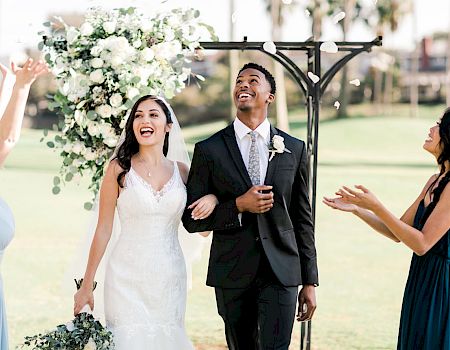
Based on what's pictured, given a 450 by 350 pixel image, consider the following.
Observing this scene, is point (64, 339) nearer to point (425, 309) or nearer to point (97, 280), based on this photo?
point (97, 280)

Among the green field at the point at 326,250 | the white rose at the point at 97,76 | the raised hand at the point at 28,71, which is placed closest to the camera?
the raised hand at the point at 28,71

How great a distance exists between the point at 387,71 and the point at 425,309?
46354mm

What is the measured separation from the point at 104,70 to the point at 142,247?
1.32m

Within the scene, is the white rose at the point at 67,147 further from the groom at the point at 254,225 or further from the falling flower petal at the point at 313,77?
the falling flower petal at the point at 313,77

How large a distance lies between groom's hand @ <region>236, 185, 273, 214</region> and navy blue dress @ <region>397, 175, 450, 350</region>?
794mm

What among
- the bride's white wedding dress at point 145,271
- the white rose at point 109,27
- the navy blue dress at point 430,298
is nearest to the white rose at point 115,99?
the white rose at point 109,27

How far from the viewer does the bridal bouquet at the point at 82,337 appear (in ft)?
16.5

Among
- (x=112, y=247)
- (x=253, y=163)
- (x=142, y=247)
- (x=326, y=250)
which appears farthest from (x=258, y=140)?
(x=326, y=250)

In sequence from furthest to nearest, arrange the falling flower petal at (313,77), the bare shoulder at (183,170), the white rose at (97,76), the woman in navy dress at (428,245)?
the falling flower petal at (313,77)
the white rose at (97,76)
the bare shoulder at (183,170)
the woman in navy dress at (428,245)

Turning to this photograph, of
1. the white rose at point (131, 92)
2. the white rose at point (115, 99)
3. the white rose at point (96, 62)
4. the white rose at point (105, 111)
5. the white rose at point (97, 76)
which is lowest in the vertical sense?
the white rose at point (105, 111)

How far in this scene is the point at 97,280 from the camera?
5953 millimetres

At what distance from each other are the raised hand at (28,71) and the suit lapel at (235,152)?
1.08 meters

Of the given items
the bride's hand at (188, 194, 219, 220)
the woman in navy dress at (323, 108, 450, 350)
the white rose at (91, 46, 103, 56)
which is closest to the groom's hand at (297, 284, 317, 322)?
the woman in navy dress at (323, 108, 450, 350)

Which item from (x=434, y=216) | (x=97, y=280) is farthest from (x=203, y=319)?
(x=434, y=216)
